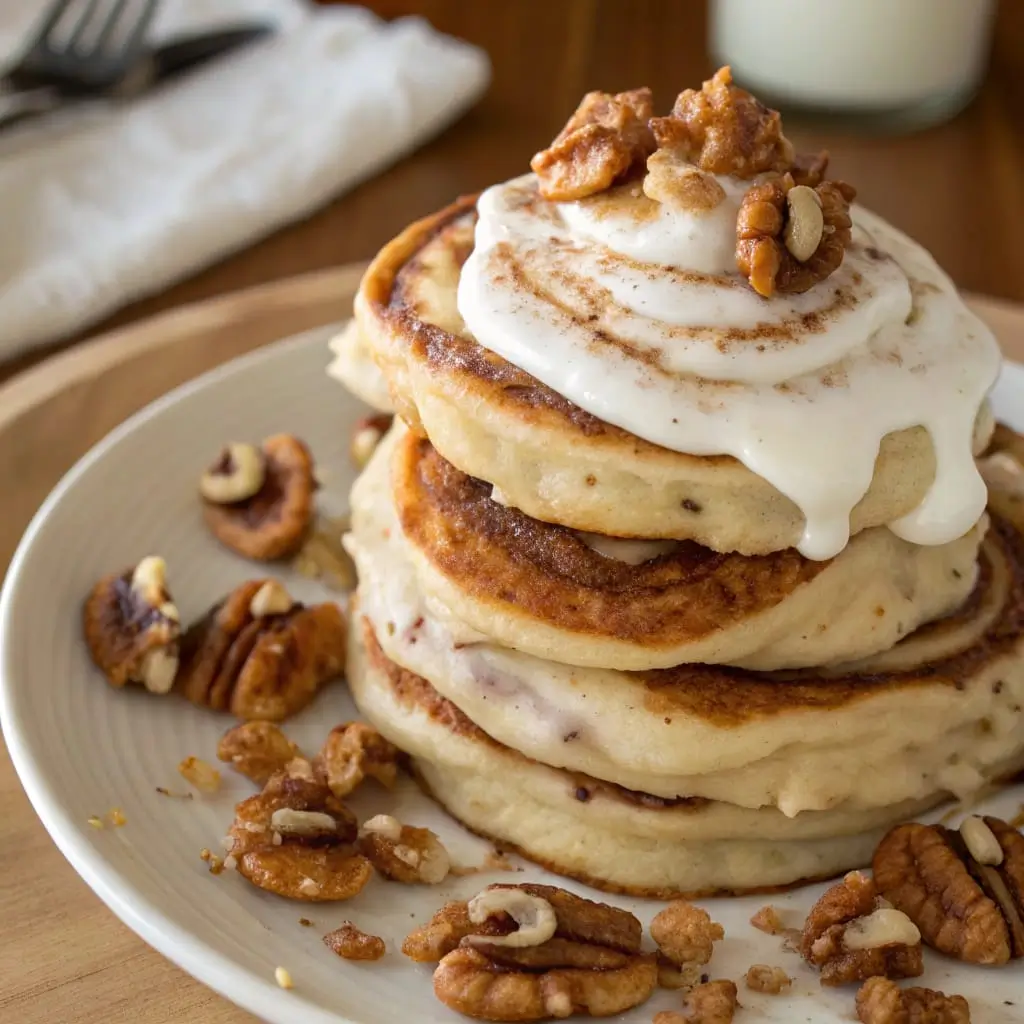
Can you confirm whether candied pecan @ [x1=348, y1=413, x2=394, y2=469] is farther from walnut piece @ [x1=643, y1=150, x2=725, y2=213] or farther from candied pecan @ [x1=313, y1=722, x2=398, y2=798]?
walnut piece @ [x1=643, y1=150, x2=725, y2=213]

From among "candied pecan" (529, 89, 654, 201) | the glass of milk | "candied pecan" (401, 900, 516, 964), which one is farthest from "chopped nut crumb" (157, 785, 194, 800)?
the glass of milk

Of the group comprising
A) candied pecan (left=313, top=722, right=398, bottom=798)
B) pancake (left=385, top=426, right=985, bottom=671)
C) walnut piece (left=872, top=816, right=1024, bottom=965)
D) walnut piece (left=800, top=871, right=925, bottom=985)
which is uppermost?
pancake (left=385, top=426, right=985, bottom=671)

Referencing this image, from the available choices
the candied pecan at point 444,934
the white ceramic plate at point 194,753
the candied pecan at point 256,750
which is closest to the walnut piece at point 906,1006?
the white ceramic plate at point 194,753

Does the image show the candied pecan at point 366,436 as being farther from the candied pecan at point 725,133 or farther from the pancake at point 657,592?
the candied pecan at point 725,133

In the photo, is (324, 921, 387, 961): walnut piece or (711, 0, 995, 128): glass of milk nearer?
(324, 921, 387, 961): walnut piece

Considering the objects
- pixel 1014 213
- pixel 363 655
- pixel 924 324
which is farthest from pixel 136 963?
pixel 1014 213

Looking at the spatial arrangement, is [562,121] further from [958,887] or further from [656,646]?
[958,887]
